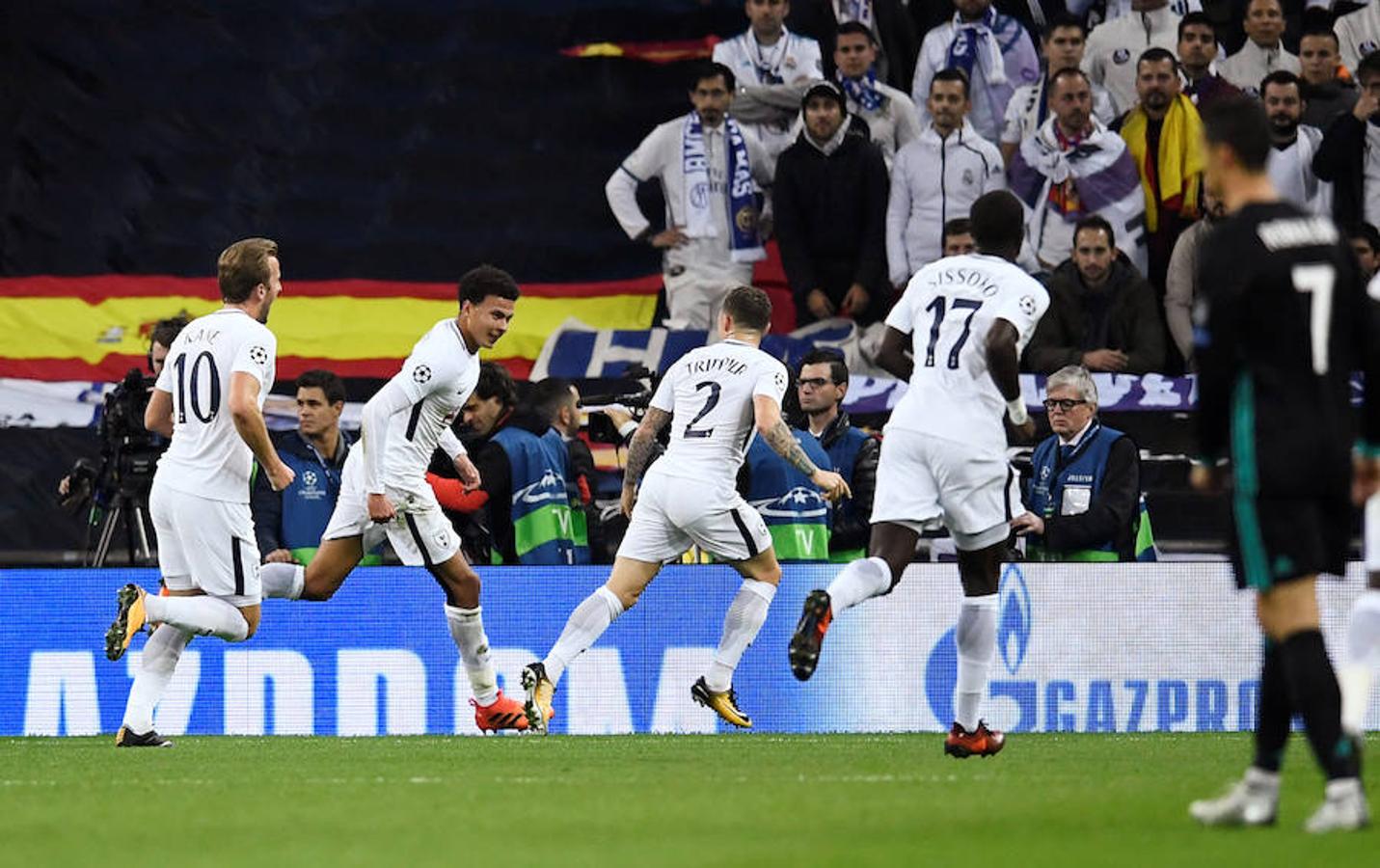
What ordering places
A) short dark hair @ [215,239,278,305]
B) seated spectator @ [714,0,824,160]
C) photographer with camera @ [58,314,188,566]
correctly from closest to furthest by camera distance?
short dark hair @ [215,239,278,305]
photographer with camera @ [58,314,188,566]
seated spectator @ [714,0,824,160]

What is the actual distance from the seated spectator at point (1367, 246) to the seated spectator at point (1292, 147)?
0.51 m

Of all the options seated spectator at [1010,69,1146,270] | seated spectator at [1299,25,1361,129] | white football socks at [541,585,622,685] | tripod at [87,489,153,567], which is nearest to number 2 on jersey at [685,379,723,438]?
white football socks at [541,585,622,685]

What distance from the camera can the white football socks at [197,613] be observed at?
9742mm

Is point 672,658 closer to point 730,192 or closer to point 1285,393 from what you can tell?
point 730,192

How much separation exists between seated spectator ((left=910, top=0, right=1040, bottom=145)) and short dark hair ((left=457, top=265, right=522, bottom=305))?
5.80 meters

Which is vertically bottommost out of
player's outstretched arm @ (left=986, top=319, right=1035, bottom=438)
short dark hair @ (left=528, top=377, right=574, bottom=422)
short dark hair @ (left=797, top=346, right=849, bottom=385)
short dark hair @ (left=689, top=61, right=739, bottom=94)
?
player's outstretched arm @ (left=986, top=319, right=1035, bottom=438)

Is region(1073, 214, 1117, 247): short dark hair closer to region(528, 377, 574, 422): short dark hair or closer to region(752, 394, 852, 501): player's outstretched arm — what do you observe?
region(528, 377, 574, 422): short dark hair

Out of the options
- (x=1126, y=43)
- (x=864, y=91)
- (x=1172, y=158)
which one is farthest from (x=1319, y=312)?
(x=1126, y=43)

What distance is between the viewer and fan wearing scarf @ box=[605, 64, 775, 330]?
15.2 metres

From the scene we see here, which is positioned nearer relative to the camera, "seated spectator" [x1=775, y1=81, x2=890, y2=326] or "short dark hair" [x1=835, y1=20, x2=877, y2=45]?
"seated spectator" [x1=775, y1=81, x2=890, y2=326]

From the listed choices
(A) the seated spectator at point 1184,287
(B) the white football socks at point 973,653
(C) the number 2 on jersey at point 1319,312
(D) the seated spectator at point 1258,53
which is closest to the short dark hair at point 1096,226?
(A) the seated spectator at point 1184,287

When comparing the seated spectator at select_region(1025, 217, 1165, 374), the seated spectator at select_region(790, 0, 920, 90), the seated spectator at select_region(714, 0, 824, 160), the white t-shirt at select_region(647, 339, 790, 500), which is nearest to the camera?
the white t-shirt at select_region(647, 339, 790, 500)

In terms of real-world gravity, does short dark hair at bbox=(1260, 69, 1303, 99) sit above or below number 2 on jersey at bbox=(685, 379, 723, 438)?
above

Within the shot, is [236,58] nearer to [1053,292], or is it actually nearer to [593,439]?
[593,439]
